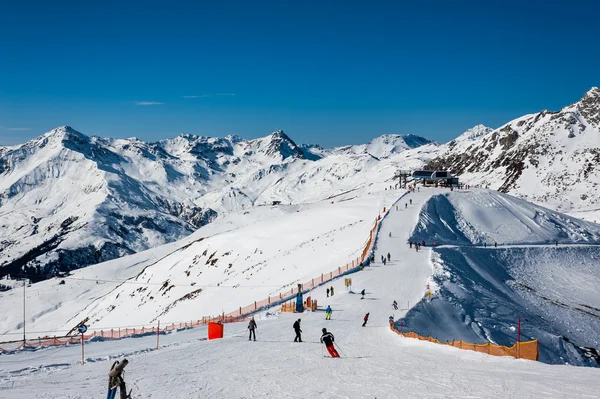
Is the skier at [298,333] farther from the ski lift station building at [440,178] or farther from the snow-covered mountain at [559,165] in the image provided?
the snow-covered mountain at [559,165]

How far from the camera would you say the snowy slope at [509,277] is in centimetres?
3766

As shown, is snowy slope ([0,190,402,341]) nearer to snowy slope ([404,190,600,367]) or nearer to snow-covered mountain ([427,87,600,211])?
snowy slope ([404,190,600,367])

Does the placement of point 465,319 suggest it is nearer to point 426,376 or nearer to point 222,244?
point 426,376

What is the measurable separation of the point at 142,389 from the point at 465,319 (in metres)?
28.3

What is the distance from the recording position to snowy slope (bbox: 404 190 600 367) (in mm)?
37656

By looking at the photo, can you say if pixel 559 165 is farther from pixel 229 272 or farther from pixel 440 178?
pixel 229 272

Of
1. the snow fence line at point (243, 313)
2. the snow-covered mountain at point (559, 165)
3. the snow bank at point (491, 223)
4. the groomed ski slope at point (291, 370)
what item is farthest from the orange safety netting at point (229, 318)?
the snow-covered mountain at point (559, 165)

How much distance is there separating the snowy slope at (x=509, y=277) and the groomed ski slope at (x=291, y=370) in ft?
33.5

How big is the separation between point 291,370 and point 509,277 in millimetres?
46300

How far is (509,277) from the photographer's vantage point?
58.1 meters

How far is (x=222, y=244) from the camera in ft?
319

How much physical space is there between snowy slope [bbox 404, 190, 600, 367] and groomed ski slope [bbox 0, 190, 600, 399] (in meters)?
10.2

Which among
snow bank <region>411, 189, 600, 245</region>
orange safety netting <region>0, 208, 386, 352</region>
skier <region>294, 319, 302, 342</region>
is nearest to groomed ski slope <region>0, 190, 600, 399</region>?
skier <region>294, 319, 302, 342</region>

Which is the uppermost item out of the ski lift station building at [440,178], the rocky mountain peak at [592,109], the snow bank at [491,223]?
the rocky mountain peak at [592,109]
